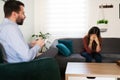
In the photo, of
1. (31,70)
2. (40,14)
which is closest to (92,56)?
(40,14)

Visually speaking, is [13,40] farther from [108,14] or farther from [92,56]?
[108,14]

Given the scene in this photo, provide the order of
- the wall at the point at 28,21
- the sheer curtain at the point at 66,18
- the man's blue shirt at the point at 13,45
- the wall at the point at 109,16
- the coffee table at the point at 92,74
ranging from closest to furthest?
the man's blue shirt at the point at 13,45
the coffee table at the point at 92,74
the wall at the point at 28,21
the wall at the point at 109,16
the sheer curtain at the point at 66,18

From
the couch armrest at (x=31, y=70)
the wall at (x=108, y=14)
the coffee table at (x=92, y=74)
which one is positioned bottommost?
the coffee table at (x=92, y=74)

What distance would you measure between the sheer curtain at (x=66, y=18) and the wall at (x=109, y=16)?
187 millimetres

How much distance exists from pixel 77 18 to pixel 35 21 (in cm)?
116

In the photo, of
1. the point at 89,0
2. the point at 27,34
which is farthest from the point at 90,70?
the point at 89,0

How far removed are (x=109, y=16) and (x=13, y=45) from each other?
3.98m

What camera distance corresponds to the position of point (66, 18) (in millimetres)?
5551

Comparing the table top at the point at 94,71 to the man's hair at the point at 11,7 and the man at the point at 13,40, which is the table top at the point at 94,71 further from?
the man's hair at the point at 11,7

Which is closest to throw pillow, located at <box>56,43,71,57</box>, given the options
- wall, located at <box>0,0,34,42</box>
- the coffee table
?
wall, located at <box>0,0,34,42</box>

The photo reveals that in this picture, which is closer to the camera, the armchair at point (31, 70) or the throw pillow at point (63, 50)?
the armchair at point (31, 70)

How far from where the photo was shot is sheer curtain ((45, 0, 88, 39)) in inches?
216

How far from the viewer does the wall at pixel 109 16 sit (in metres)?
5.37

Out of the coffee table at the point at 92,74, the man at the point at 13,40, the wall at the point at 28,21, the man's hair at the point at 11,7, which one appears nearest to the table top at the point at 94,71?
the coffee table at the point at 92,74
